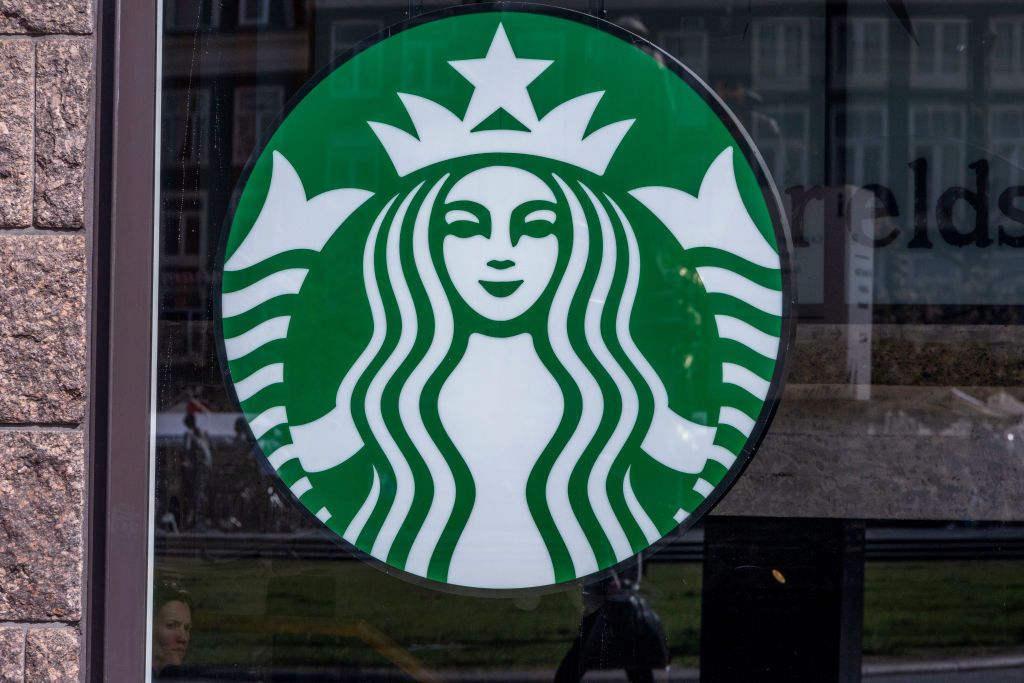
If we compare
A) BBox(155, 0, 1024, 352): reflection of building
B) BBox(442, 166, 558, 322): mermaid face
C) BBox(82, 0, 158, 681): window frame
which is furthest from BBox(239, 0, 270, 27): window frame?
BBox(442, 166, 558, 322): mermaid face

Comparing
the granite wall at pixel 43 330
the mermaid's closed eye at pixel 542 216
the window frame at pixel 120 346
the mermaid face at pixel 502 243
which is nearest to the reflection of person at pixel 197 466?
the window frame at pixel 120 346

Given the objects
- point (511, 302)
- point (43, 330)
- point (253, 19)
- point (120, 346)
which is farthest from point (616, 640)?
point (253, 19)

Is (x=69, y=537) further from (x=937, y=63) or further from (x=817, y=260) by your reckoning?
(x=937, y=63)

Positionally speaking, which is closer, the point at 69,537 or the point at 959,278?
the point at 69,537

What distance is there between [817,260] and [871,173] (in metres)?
0.27

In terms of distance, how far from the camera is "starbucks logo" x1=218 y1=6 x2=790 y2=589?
92.4 inches

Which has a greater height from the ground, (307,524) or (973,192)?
(973,192)

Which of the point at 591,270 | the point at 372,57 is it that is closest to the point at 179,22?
the point at 372,57

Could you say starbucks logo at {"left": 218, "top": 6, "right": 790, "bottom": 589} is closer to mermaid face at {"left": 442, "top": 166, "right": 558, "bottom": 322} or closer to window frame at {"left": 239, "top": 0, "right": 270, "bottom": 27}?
mermaid face at {"left": 442, "top": 166, "right": 558, "bottom": 322}

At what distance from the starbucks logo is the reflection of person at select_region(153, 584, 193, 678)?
0.39m

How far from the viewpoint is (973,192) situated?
243 cm

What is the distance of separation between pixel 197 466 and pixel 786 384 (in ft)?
4.63

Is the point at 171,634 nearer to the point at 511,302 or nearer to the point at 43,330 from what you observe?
the point at 43,330

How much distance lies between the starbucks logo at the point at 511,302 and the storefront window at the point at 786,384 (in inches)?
1.1
